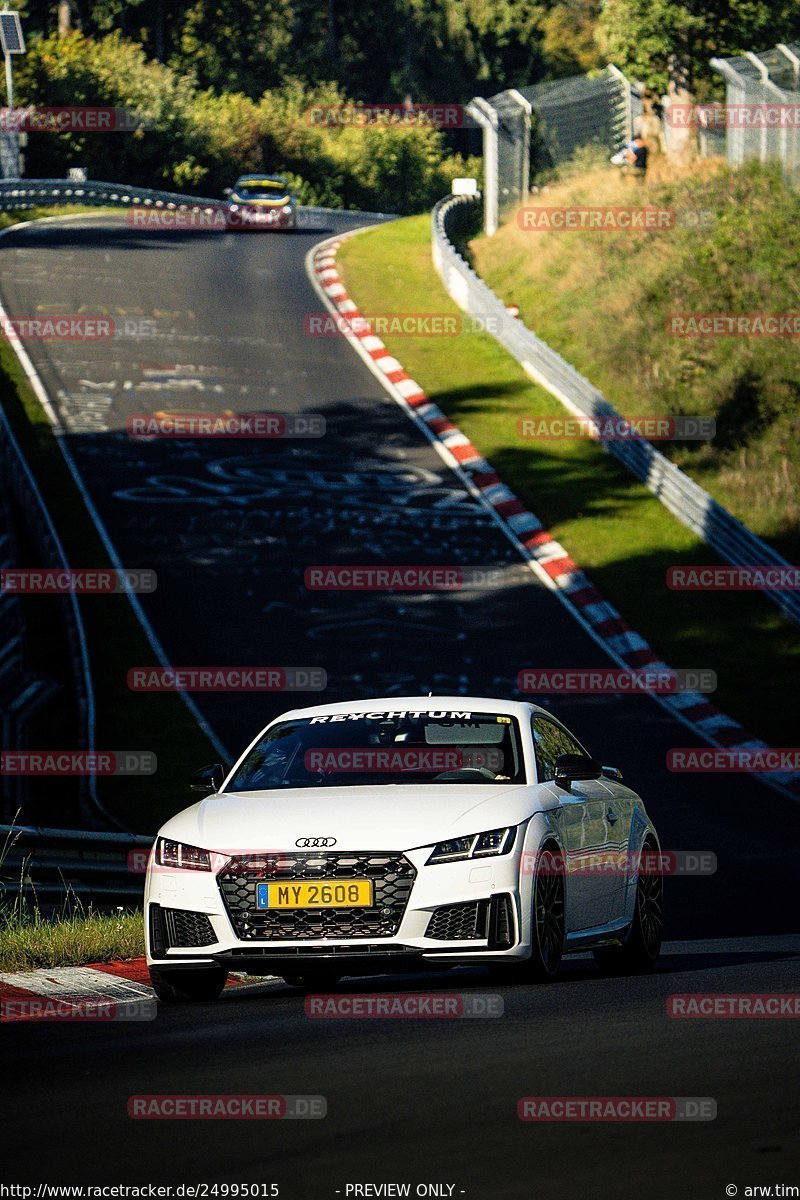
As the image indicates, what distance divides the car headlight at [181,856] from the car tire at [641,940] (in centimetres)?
251

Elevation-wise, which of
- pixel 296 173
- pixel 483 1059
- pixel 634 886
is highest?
pixel 483 1059

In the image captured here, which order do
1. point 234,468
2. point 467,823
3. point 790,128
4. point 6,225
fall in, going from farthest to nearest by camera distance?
point 6,225 < point 790,128 < point 234,468 < point 467,823

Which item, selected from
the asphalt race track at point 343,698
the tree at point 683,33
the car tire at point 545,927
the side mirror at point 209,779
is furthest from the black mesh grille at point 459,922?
the tree at point 683,33

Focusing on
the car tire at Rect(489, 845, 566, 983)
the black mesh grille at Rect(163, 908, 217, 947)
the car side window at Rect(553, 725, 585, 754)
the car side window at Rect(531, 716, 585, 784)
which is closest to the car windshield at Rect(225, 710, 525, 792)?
the car side window at Rect(531, 716, 585, 784)

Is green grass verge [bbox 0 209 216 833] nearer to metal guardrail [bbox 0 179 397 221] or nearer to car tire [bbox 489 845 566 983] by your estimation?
car tire [bbox 489 845 566 983]

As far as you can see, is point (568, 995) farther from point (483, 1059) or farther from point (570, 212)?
point (570, 212)

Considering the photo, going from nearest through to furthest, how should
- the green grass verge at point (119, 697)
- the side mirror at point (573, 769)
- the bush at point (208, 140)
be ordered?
the side mirror at point (573, 769) < the green grass verge at point (119, 697) < the bush at point (208, 140)

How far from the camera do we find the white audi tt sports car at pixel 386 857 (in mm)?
8422

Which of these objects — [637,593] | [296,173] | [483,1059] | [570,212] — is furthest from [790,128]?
[296,173]

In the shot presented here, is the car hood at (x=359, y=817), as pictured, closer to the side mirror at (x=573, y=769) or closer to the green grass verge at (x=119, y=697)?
the side mirror at (x=573, y=769)

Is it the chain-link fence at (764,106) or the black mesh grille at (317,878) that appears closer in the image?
the black mesh grille at (317,878)

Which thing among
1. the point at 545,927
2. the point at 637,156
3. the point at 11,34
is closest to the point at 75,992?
the point at 545,927

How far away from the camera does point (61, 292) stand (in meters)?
40.4

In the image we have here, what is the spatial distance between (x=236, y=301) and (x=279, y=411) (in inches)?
372
